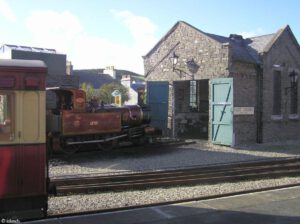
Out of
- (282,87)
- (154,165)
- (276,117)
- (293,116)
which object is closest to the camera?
(154,165)

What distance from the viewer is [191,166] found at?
50.5 feet

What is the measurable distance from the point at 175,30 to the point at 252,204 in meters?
17.3

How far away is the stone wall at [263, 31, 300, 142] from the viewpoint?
2402 centimetres

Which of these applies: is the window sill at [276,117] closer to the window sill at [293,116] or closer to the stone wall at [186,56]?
the window sill at [293,116]

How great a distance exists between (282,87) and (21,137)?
20674mm

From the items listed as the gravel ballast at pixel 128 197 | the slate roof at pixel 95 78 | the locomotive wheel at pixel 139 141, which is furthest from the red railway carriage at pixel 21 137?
the slate roof at pixel 95 78

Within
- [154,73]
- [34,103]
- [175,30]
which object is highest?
[175,30]

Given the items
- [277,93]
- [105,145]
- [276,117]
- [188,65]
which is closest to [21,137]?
[105,145]

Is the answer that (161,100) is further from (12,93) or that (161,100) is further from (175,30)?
(12,93)

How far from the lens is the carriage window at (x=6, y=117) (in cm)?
663

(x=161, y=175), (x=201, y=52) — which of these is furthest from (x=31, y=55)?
(x=161, y=175)

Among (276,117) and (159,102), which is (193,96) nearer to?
(159,102)

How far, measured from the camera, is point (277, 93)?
988 inches

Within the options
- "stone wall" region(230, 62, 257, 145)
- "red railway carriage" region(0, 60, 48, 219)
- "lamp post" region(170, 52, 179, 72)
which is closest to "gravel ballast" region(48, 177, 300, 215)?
"red railway carriage" region(0, 60, 48, 219)
